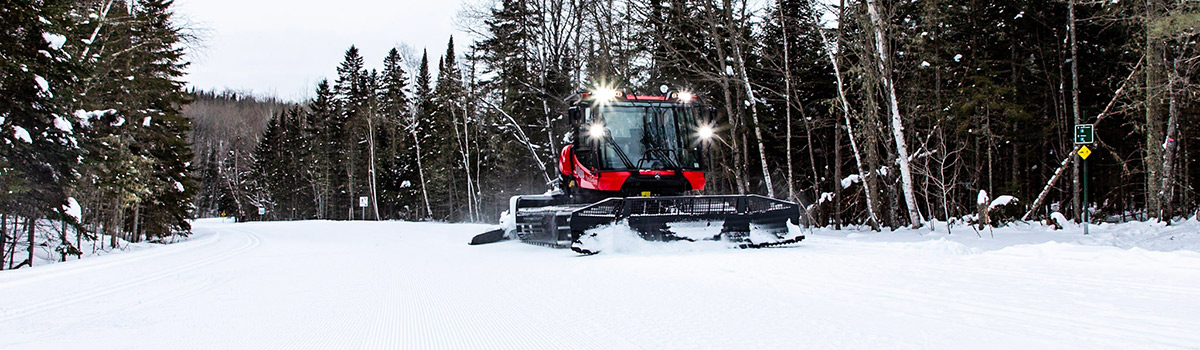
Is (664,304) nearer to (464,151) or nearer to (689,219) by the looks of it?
(689,219)

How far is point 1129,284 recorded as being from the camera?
4648 mm

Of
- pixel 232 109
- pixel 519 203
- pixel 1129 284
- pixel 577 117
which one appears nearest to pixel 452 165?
pixel 519 203

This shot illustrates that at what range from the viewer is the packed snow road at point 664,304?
3252 millimetres

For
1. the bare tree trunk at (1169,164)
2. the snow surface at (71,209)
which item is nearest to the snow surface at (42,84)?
the snow surface at (71,209)

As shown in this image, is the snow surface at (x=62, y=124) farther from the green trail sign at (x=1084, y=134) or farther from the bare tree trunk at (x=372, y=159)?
the bare tree trunk at (x=372, y=159)

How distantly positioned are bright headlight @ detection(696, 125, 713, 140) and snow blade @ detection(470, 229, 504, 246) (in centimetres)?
502

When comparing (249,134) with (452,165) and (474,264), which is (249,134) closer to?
(452,165)

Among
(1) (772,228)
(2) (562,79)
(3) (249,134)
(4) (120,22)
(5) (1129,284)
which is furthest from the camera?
(3) (249,134)

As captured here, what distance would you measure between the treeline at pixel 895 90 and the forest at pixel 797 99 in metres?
0.10

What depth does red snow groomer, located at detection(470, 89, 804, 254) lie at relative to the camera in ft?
29.0

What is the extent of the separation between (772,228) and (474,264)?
4.13m

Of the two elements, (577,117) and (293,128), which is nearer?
(577,117)

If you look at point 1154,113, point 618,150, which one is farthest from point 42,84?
point 1154,113

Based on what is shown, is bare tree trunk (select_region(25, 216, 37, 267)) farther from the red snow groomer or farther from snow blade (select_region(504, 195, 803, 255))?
snow blade (select_region(504, 195, 803, 255))
